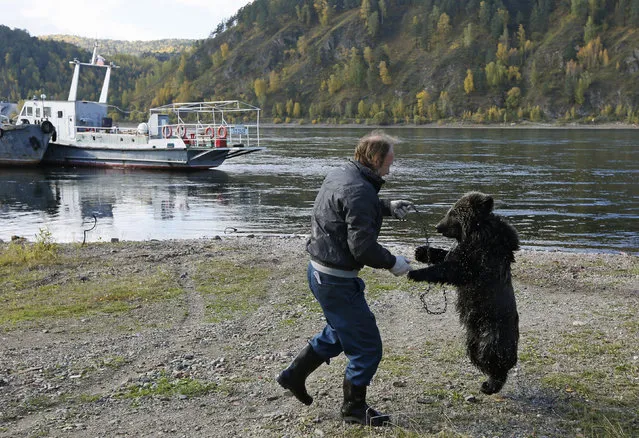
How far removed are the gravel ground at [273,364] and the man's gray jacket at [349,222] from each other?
126 centimetres

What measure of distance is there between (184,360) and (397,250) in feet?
29.5

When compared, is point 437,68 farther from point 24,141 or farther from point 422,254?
point 422,254

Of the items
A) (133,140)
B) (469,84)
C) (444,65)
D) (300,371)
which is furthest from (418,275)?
(444,65)

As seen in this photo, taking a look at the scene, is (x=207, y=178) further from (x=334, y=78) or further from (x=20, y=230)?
(x=334, y=78)

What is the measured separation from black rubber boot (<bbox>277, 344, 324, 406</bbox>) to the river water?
740 centimetres

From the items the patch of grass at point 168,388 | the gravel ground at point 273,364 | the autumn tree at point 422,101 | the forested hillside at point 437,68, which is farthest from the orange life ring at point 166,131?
the autumn tree at point 422,101

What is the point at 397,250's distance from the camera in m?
14.9

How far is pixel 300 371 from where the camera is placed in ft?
16.4

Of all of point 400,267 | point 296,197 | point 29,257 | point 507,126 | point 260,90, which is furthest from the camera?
point 260,90

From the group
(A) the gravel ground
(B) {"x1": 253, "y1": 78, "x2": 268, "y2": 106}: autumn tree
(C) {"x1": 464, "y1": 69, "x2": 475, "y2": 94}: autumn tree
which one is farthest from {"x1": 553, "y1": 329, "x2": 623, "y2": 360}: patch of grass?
(B) {"x1": 253, "y1": 78, "x2": 268, "y2": 106}: autumn tree

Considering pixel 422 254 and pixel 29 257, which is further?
pixel 29 257

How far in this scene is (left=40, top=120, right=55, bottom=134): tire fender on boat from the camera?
4269 centimetres

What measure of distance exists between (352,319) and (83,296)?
5930mm

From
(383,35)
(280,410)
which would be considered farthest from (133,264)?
(383,35)
